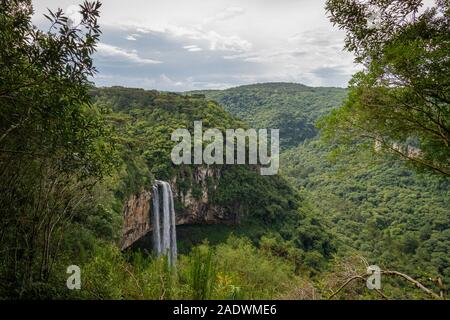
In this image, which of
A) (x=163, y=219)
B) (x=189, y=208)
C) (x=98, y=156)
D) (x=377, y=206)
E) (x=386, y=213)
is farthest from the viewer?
(x=377, y=206)

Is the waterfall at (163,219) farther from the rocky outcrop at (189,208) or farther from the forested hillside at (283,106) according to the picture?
the forested hillside at (283,106)

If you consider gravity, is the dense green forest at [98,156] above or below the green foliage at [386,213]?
above

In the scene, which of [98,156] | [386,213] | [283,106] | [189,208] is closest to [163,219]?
[189,208]

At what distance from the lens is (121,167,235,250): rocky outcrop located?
2191 centimetres

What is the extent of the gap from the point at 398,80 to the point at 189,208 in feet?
93.5

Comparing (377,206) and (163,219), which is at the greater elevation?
(163,219)

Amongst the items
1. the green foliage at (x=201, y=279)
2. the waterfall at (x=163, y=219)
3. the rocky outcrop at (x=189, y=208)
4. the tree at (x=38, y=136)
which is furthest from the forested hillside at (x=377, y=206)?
the rocky outcrop at (x=189, y=208)

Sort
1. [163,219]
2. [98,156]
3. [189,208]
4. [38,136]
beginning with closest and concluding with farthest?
[38,136], [98,156], [163,219], [189,208]

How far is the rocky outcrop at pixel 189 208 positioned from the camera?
21.9m

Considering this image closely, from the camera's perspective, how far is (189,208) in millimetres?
32250

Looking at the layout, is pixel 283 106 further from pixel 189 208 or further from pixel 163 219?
pixel 163 219

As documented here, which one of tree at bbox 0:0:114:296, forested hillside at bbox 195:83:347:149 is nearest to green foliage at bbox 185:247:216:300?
tree at bbox 0:0:114:296

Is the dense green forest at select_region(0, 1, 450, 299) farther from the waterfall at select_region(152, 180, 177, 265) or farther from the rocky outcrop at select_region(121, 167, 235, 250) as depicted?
the waterfall at select_region(152, 180, 177, 265)

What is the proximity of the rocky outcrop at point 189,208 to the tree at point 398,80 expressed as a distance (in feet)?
56.4
